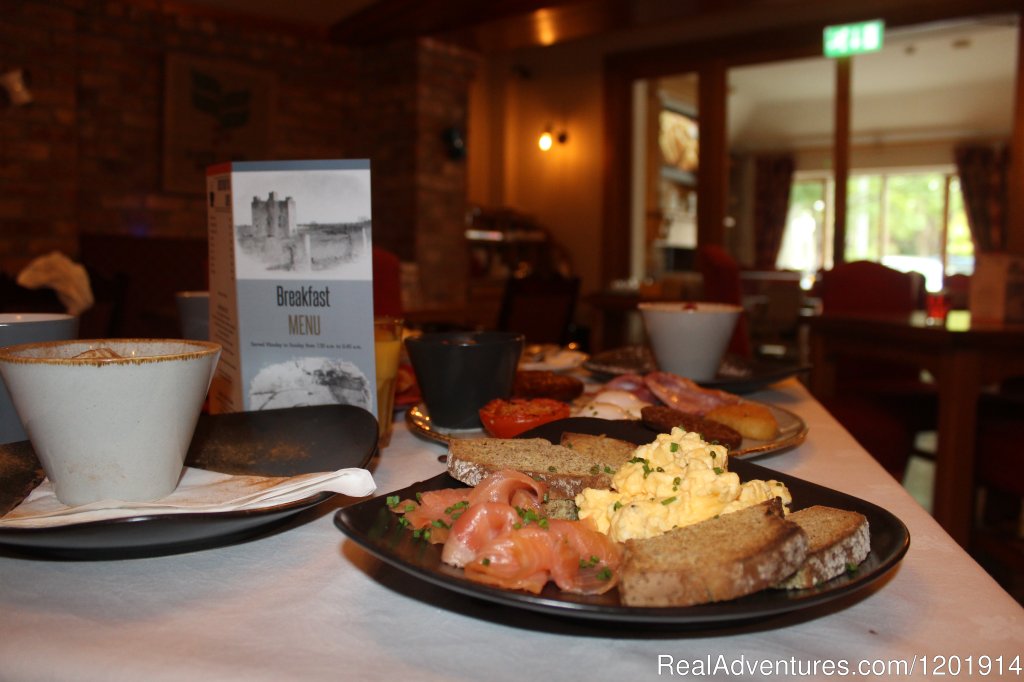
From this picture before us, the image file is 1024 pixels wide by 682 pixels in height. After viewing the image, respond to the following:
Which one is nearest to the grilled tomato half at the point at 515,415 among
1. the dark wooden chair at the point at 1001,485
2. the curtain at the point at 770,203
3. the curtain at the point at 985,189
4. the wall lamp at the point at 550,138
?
the dark wooden chair at the point at 1001,485

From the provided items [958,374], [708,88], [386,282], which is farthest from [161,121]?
[958,374]

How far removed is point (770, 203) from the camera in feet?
40.3

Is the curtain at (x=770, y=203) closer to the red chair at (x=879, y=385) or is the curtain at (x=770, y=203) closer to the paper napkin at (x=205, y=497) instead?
Answer: the red chair at (x=879, y=385)

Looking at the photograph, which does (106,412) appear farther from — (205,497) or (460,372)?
(460,372)

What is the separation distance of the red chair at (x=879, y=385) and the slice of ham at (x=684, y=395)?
1.56 meters

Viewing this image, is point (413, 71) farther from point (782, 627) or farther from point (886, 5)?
point (782, 627)

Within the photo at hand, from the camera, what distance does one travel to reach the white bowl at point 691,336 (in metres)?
1.36

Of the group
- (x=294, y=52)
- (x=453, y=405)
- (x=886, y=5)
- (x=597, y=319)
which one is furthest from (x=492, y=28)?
(x=453, y=405)

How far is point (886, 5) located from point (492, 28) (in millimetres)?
3566

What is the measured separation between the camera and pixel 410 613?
514mm

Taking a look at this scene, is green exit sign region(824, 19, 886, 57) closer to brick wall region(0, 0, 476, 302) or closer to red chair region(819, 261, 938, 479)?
brick wall region(0, 0, 476, 302)

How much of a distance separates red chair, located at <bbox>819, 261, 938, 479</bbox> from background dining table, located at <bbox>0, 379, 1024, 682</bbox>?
2110 millimetres

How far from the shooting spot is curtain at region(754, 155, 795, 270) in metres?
12.1

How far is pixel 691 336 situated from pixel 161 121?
590 cm
